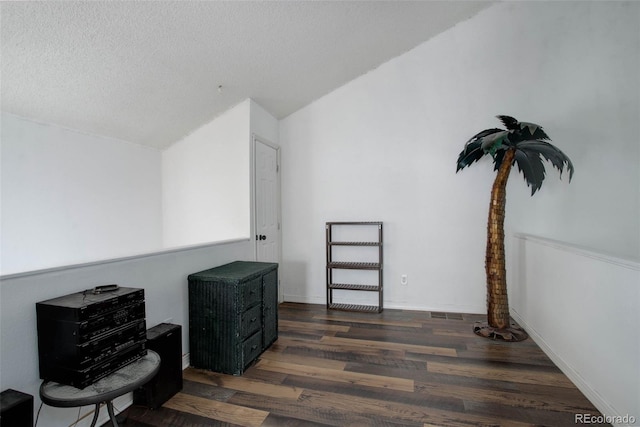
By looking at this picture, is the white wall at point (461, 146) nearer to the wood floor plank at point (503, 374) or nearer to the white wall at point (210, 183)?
the white wall at point (210, 183)

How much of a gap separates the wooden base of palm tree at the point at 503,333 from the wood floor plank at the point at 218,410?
7.72 feet

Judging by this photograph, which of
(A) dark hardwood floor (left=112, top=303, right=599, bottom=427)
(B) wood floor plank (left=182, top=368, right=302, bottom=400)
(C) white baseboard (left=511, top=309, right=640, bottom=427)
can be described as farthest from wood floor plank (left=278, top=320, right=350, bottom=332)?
(C) white baseboard (left=511, top=309, right=640, bottom=427)

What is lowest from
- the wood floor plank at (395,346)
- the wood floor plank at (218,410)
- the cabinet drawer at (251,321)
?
the wood floor plank at (395,346)

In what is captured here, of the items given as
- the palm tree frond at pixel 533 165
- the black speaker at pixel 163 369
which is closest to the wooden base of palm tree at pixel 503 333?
the palm tree frond at pixel 533 165

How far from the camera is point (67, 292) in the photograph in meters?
1.69

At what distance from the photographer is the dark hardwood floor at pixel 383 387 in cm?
191

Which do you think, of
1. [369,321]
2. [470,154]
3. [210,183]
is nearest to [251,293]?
[369,321]

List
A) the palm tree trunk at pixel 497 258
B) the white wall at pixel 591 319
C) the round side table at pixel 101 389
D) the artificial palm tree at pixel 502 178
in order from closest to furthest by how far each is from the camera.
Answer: the round side table at pixel 101 389 < the white wall at pixel 591 319 < the artificial palm tree at pixel 502 178 < the palm tree trunk at pixel 497 258

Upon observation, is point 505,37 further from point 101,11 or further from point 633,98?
point 101,11

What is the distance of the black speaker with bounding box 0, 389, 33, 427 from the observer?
1.24 meters

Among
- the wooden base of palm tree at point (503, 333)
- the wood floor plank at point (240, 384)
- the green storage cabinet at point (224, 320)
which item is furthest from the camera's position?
the wooden base of palm tree at point (503, 333)

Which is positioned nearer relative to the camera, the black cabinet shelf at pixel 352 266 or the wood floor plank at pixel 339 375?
the wood floor plank at pixel 339 375

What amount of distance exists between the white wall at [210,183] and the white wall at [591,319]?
3.02 meters

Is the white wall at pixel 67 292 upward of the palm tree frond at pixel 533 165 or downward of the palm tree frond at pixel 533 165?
downward
